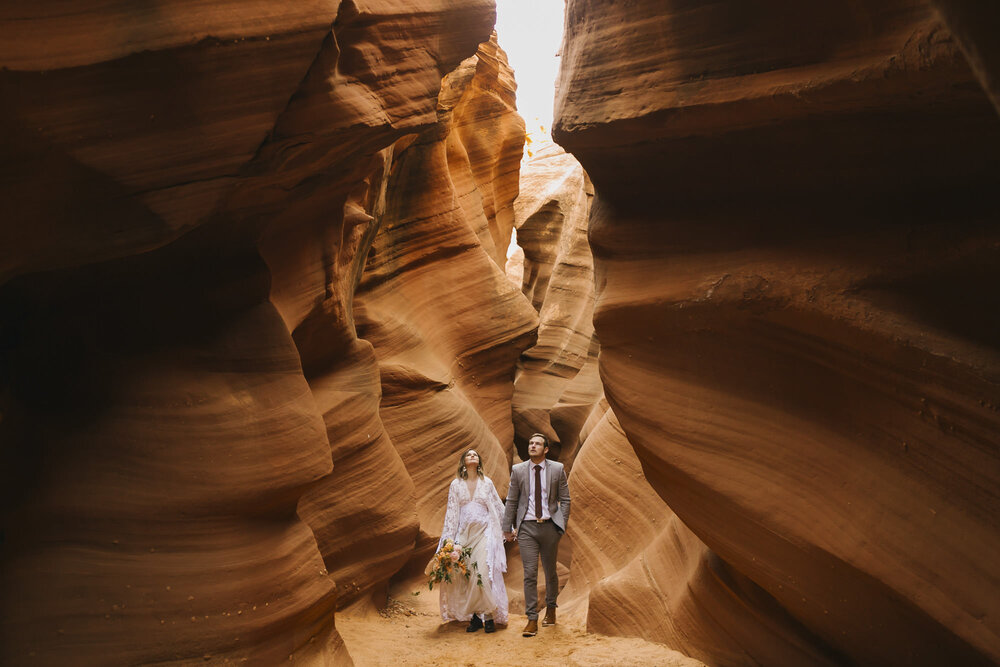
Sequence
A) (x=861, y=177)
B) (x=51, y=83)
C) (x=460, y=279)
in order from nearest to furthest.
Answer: (x=51, y=83) → (x=861, y=177) → (x=460, y=279)

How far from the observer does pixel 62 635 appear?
5016mm

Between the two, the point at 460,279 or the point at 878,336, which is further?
the point at 460,279

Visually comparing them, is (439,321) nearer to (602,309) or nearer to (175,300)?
(602,309)

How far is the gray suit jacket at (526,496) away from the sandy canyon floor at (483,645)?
93 centimetres

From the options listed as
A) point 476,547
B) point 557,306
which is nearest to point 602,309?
point 476,547

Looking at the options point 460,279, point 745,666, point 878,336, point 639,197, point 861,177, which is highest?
point 460,279

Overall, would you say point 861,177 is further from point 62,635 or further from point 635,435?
point 62,635

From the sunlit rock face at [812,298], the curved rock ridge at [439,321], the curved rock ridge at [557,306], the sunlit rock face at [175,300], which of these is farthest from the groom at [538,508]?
the curved rock ridge at [557,306]

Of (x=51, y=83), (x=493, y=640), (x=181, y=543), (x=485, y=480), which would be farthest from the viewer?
(x=485, y=480)

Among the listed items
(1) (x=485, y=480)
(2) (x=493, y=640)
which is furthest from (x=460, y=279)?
(2) (x=493, y=640)

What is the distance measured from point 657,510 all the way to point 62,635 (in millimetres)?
5129

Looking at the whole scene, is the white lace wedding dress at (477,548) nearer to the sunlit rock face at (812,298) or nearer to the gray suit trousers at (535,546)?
the gray suit trousers at (535,546)

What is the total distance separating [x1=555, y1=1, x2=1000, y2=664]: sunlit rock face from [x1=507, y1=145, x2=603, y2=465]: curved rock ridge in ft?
26.2

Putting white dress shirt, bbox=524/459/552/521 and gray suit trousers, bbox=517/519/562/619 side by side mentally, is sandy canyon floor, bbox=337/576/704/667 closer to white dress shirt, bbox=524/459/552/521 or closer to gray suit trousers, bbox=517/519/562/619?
gray suit trousers, bbox=517/519/562/619
